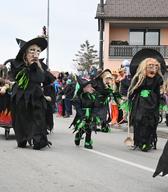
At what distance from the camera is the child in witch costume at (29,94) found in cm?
1050

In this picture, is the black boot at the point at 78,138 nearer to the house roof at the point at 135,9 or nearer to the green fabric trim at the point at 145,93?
the green fabric trim at the point at 145,93

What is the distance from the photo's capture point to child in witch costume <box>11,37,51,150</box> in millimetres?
10500

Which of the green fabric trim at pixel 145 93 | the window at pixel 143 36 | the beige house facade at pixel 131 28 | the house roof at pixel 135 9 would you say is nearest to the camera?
the green fabric trim at pixel 145 93

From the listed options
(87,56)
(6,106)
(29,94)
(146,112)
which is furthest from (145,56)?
(87,56)

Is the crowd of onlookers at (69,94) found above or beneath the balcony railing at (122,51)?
beneath

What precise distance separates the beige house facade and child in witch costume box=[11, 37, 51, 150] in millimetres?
26180

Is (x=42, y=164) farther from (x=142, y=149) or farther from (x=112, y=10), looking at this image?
(x=112, y=10)

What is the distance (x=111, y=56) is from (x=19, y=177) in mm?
31104

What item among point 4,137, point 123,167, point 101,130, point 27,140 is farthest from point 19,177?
point 101,130

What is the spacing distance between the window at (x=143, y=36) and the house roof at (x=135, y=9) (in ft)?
5.13

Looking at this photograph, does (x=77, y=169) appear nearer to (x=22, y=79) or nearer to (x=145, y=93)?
(x=22, y=79)

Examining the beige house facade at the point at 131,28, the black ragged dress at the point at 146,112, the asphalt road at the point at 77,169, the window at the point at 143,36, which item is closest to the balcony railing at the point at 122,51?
the beige house facade at the point at 131,28

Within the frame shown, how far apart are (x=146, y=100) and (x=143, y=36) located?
93.8ft

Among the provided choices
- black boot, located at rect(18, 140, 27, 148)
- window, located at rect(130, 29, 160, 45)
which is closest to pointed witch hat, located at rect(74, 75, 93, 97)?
black boot, located at rect(18, 140, 27, 148)
